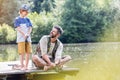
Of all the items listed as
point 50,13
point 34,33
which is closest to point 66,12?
point 50,13

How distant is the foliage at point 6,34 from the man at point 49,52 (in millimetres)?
17022

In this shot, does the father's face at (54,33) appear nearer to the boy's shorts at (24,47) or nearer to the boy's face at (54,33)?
the boy's face at (54,33)

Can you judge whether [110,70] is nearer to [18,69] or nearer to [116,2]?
[18,69]

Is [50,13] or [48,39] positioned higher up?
[48,39]

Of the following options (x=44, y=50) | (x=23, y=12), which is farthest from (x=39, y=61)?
(x=23, y=12)

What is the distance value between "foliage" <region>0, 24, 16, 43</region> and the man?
1702cm

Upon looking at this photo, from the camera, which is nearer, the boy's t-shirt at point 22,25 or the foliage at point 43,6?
the boy's t-shirt at point 22,25

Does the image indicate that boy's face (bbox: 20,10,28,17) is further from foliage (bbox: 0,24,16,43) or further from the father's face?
foliage (bbox: 0,24,16,43)

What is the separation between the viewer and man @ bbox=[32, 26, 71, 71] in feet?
20.9

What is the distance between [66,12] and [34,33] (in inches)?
119

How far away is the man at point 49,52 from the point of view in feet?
20.9

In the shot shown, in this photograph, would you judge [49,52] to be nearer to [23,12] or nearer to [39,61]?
[39,61]

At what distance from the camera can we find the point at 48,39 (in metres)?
6.39

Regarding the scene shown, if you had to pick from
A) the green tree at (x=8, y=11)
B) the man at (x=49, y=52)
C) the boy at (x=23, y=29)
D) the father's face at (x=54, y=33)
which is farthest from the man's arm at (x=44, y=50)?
the green tree at (x=8, y=11)
